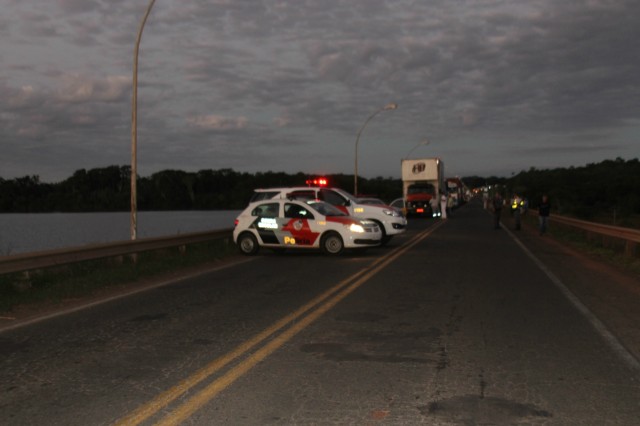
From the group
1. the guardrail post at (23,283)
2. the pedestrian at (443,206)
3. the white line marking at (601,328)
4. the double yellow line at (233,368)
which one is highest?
the pedestrian at (443,206)

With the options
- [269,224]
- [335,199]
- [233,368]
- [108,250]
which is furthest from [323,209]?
[233,368]

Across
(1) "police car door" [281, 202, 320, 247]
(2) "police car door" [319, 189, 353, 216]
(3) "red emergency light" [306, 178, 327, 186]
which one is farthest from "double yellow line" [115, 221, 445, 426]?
(3) "red emergency light" [306, 178, 327, 186]

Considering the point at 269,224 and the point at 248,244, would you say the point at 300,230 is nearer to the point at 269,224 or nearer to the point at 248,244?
the point at 269,224

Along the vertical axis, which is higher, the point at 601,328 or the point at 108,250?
the point at 108,250

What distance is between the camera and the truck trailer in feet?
145

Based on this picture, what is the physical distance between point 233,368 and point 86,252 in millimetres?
8229

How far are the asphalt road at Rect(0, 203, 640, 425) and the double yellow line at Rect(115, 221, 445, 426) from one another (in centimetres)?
2

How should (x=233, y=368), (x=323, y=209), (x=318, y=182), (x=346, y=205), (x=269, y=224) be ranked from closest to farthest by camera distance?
(x=233, y=368), (x=269, y=224), (x=323, y=209), (x=346, y=205), (x=318, y=182)

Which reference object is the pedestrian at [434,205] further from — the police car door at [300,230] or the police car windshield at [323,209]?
the police car door at [300,230]

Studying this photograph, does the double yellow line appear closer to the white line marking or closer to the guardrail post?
the white line marking

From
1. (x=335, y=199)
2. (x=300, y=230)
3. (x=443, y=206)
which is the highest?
(x=335, y=199)

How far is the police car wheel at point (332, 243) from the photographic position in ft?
58.1

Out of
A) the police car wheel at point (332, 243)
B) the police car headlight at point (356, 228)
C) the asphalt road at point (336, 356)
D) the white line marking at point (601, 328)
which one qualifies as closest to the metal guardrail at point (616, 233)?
the white line marking at point (601, 328)

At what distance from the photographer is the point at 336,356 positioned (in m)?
6.26
